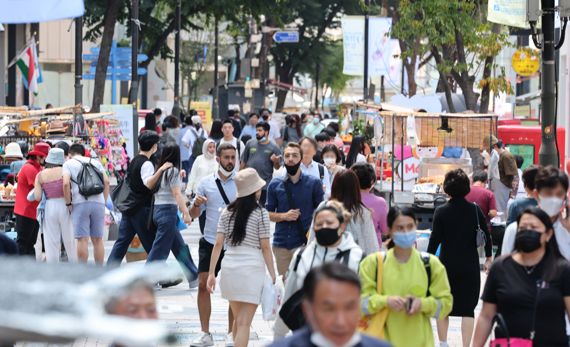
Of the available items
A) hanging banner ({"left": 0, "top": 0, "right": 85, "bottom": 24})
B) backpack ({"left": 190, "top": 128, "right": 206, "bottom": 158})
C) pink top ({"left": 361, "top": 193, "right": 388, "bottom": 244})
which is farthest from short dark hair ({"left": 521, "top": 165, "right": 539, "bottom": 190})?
backpack ({"left": 190, "top": 128, "right": 206, "bottom": 158})

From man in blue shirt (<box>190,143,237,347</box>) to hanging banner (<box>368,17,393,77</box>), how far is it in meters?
27.1

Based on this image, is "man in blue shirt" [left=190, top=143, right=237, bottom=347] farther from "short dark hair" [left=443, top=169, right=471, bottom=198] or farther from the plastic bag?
"short dark hair" [left=443, top=169, right=471, bottom=198]

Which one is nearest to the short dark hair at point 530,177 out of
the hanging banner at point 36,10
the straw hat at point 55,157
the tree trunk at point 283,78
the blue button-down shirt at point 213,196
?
the blue button-down shirt at point 213,196

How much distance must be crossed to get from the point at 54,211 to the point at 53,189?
0.23 metres

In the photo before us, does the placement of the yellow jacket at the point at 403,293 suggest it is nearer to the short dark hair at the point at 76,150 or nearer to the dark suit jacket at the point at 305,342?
the dark suit jacket at the point at 305,342

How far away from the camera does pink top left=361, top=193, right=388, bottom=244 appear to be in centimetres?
1003

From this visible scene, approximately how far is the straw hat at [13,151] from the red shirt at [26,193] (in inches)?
137

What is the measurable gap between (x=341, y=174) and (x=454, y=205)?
1242 millimetres

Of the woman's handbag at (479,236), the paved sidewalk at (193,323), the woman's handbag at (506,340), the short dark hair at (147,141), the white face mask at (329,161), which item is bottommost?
the paved sidewalk at (193,323)

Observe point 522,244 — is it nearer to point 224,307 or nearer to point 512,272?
point 512,272

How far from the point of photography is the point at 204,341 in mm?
11133

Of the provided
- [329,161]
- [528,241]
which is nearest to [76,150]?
[329,161]

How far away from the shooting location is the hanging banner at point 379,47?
3897 cm

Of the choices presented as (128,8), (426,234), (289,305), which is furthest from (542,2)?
(128,8)
